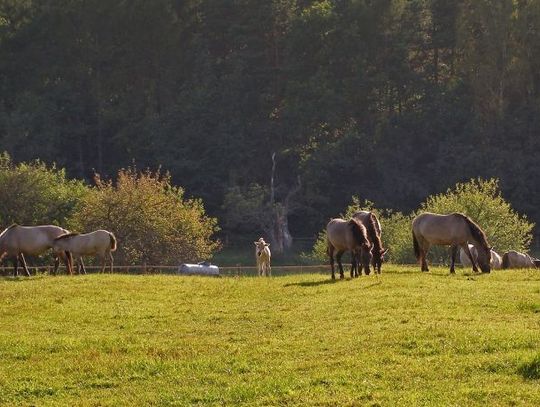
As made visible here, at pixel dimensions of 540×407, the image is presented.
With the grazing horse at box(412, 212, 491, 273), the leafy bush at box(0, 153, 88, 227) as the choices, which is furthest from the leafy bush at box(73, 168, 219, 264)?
the grazing horse at box(412, 212, 491, 273)

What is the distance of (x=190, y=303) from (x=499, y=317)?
860 centimetres

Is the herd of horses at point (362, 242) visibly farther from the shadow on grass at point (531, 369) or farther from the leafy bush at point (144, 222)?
the leafy bush at point (144, 222)

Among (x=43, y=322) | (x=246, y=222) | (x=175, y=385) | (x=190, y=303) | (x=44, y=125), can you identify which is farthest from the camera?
(x=44, y=125)

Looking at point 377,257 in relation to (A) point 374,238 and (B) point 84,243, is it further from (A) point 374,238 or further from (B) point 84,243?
(B) point 84,243

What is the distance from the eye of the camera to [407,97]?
92.1 meters

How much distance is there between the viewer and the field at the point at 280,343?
18312mm

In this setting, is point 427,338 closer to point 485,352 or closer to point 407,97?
point 485,352

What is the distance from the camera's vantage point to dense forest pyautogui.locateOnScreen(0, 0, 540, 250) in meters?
87.1

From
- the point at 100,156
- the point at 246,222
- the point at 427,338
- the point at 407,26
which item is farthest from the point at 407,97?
the point at 427,338

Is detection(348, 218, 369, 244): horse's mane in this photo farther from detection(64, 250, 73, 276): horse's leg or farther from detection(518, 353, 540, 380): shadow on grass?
detection(518, 353, 540, 380): shadow on grass

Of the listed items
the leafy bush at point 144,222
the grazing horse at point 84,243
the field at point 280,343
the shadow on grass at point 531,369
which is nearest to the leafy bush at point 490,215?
the leafy bush at point 144,222

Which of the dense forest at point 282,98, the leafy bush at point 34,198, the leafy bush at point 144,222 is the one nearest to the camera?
the leafy bush at point 144,222

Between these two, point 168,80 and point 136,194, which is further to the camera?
point 168,80

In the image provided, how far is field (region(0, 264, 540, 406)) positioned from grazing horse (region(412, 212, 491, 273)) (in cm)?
320
